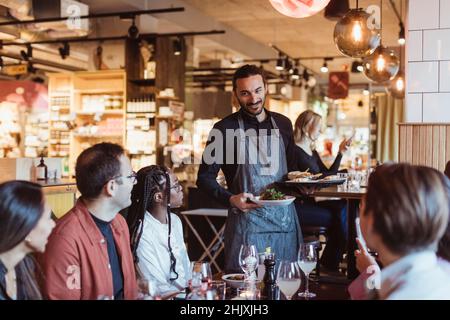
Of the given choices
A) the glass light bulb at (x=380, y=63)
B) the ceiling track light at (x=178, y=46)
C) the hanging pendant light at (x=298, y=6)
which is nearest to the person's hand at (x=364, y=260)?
the hanging pendant light at (x=298, y=6)

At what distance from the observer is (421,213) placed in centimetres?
159

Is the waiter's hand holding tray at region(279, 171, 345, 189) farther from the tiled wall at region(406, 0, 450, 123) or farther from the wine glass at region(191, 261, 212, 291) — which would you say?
the tiled wall at region(406, 0, 450, 123)

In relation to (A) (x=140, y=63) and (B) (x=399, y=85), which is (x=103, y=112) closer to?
(A) (x=140, y=63)

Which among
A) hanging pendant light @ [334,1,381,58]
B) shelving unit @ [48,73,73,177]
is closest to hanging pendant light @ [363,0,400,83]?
hanging pendant light @ [334,1,381,58]

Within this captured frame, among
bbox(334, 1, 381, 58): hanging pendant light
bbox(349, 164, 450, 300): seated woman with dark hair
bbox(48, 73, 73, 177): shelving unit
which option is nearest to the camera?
bbox(349, 164, 450, 300): seated woman with dark hair

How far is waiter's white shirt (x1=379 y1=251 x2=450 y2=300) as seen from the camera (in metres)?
1.62

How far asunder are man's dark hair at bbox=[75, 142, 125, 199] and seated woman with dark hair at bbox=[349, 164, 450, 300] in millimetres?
1134

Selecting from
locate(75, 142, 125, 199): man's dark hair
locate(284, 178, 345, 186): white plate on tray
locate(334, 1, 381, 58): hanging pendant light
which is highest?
locate(334, 1, 381, 58): hanging pendant light

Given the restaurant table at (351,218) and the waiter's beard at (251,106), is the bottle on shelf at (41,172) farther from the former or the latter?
the waiter's beard at (251,106)

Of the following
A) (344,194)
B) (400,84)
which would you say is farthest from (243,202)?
(400,84)

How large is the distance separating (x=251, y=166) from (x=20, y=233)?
6.29ft

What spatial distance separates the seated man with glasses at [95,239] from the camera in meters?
2.20

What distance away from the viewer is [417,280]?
5.36 feet
